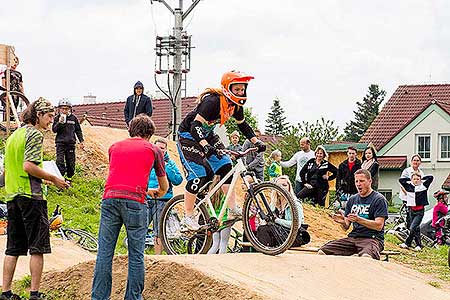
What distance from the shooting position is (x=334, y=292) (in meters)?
8.79

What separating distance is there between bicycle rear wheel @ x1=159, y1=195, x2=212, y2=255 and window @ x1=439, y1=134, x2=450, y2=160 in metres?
42.3

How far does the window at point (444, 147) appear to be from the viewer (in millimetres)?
50812

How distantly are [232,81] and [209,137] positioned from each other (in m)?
0.77

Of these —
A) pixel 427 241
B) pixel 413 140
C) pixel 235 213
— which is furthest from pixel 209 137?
pixel 413 140

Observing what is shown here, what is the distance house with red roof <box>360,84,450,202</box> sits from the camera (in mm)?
50188

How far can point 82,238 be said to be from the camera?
13984mm

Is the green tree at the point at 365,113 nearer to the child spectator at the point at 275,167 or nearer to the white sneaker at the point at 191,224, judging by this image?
the child spectator at the point at 275,167

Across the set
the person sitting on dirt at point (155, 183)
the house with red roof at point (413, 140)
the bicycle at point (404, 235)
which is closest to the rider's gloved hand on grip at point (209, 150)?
the person sitting on dirt at point (155, 183)

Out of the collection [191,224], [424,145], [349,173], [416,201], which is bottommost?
[416,201]

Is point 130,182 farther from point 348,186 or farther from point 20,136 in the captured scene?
point 348,186

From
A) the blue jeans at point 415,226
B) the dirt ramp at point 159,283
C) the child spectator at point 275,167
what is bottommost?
the blue jeans at point 415,226

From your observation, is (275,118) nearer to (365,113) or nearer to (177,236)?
(365,113)

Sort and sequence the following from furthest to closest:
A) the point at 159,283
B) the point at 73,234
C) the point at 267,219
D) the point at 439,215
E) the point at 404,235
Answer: the point at 404,235 < the point at 439,215 < the point at 73,234 < the point at 267,219 < the point at 159,283

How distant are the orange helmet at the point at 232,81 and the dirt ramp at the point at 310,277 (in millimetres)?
1699
